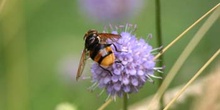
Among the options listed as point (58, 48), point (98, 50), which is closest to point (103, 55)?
point (98, 50)

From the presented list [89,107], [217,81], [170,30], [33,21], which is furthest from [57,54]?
[217,81]

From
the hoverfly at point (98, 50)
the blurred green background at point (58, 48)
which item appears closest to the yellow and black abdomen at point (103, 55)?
the hoverfly at point (98, 50)

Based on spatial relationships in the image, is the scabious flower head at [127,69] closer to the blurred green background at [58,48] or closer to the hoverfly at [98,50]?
the hoverfly at [98,50]

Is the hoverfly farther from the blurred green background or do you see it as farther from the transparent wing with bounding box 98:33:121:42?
the blurred green background

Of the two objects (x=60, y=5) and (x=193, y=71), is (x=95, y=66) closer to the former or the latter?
(x=193, y=71)

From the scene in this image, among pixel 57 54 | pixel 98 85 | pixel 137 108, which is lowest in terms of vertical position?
pixel 57 54

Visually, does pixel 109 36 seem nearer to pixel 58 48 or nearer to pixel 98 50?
pixel 98 50

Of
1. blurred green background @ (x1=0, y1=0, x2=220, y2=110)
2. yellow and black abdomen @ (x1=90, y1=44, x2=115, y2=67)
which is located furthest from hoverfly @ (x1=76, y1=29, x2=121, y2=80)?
blurred green background @ (x1=0, y1=0, x2=220, y2=110)
